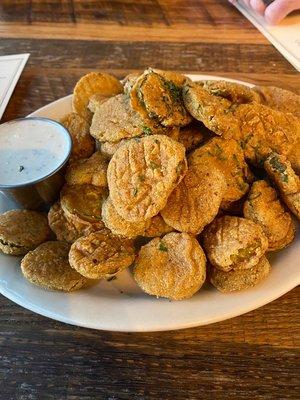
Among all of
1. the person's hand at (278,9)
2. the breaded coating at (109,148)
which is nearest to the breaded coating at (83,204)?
the breaded coating at (109,148)

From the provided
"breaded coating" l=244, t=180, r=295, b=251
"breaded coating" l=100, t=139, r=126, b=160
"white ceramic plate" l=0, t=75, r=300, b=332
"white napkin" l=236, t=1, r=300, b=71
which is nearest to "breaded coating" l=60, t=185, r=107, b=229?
"breaded coating" l=100, t=139, r=126, b=160

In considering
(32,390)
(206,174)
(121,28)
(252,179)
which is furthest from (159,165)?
(121,28)

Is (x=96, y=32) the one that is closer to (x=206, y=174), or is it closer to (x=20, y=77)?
(x=20, y=77)

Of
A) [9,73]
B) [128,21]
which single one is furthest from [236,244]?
[128,21]

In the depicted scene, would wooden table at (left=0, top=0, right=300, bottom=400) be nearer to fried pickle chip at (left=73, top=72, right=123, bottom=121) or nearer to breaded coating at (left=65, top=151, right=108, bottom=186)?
breaded coating at (left=65, top=151, right=108, bottom=186)

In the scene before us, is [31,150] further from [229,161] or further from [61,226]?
[229,161]

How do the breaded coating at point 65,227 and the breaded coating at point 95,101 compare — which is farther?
the breaded coating at point 95,101

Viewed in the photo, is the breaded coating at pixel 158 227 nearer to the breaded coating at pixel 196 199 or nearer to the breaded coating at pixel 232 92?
the breaded coating at pixel 196 199
